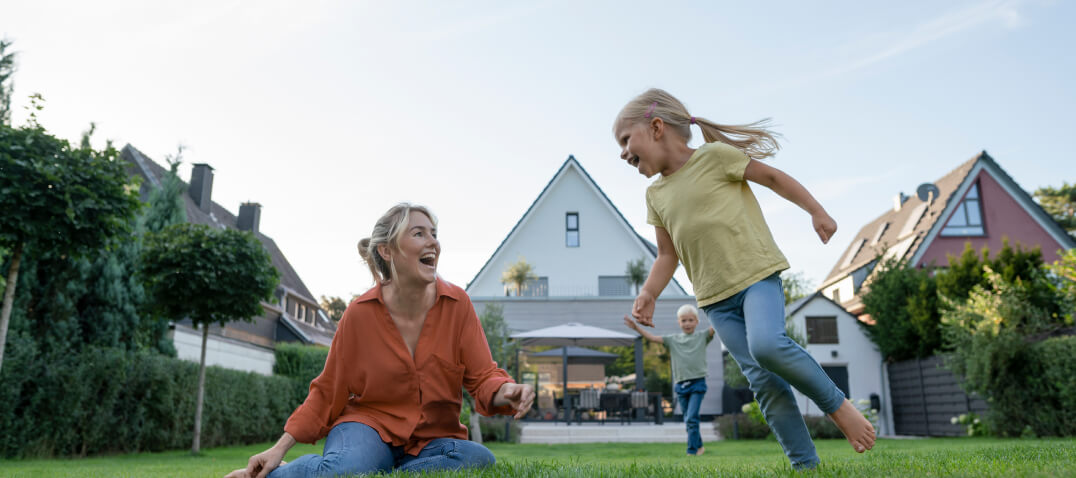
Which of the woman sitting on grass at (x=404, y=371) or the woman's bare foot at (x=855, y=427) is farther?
the woman sitting on grass at (x=404, y=371)

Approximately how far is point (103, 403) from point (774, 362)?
359 inches

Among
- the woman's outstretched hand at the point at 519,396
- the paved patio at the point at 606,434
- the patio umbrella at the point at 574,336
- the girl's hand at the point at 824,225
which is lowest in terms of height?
the paved patio at the point at 606,434

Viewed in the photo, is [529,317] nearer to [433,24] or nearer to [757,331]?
[433,24]

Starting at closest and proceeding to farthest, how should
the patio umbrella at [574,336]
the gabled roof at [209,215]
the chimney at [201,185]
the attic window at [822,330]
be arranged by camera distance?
the patio umbrella at [574,336]
the attic window at [822,330]
the gabled roof at [209,215]
the chimney at [201,185]

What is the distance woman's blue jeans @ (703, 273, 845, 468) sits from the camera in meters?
2.70

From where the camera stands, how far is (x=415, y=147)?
1127 centimetres

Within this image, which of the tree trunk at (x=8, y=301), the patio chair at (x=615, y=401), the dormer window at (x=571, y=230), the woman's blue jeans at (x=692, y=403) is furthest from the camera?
the dormer window at (x=571, y=230)

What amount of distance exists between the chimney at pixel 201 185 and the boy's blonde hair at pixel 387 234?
23.4 metres

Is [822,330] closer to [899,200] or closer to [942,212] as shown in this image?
[942,212]

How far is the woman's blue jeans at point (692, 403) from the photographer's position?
716 centimetres

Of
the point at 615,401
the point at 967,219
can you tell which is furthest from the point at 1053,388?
the point at 967,219

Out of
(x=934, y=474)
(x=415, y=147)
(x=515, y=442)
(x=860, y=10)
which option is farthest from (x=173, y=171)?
(x=934, y=474)

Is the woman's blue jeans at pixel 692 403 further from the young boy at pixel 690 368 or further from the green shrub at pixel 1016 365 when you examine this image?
the green shrub at pixel 1016 365

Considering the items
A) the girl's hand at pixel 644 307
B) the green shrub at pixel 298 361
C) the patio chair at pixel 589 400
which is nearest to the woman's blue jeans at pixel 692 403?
the girl's hand at pixel 644 307
